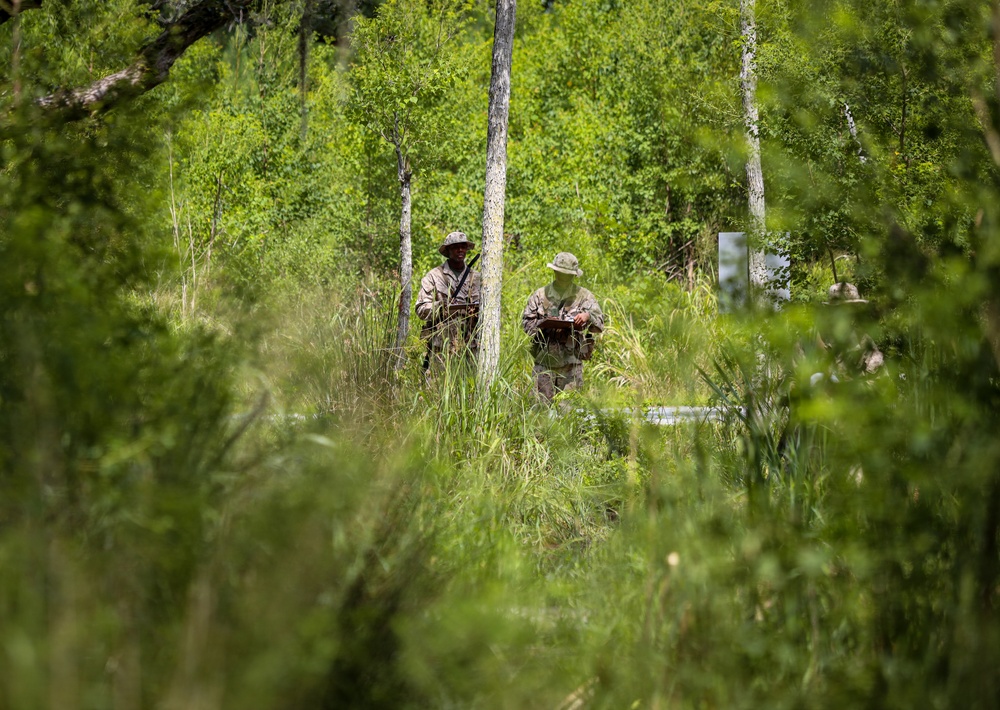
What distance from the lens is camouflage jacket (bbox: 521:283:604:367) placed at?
980cm

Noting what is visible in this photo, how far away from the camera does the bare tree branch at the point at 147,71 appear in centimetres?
461

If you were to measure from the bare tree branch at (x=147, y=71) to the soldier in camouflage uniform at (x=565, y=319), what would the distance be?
416cm

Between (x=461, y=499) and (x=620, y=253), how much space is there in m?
12.5

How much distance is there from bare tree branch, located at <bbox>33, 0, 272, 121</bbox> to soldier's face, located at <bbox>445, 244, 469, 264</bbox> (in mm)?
4151

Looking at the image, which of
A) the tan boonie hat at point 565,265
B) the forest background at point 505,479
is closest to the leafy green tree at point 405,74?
the tan boonie hat at point 565,265

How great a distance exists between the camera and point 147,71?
5469mm

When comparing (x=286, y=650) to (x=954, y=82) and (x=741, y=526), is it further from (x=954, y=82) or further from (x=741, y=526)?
(x=954, y=82)

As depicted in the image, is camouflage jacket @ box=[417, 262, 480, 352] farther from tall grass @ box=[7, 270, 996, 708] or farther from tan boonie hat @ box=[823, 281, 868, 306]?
tall grass @ box=[7, 270, 996, 708]

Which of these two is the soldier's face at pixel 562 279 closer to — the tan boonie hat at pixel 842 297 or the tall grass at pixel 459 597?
the tan boonie hat at pixel 842 297

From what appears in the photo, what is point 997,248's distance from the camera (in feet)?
9.97

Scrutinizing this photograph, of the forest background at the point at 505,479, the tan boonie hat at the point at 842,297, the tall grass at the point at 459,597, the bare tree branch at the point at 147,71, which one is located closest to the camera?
the tall grass at the point at 459,597

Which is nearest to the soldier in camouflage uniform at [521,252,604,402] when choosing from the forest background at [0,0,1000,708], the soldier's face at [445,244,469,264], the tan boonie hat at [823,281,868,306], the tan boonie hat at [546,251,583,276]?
the tan boonie hat at [546,251,583,276]

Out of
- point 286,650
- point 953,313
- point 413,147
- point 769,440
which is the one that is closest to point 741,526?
point 769,440

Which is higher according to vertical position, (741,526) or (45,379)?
(45,379)
